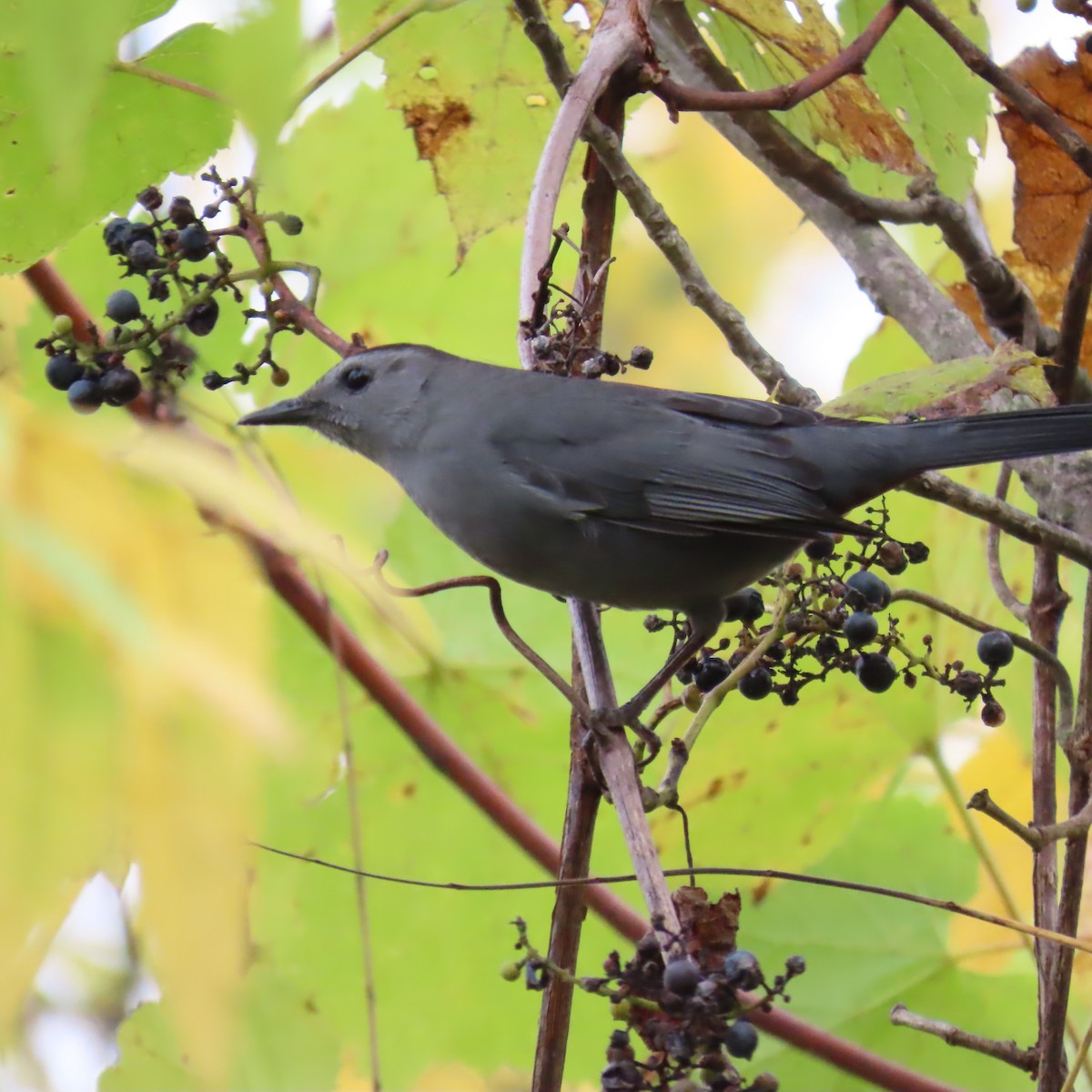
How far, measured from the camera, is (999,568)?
2.78 meters

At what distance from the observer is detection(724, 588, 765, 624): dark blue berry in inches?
103

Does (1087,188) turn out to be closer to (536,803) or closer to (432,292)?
(432,292)

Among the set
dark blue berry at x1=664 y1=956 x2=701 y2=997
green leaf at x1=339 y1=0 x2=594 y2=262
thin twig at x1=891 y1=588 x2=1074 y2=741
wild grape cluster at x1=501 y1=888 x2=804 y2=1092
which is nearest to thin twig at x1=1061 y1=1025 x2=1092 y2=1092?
thin twig at x1=891 y1=588 x2=1074 y2=741

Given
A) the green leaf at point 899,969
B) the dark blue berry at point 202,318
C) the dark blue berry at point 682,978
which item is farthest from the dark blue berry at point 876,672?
the dark blue berry at point 202,318

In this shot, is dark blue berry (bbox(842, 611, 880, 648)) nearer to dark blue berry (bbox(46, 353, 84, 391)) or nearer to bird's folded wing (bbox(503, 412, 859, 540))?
bird's folded wing (bbox(503, 412, 859, 540))

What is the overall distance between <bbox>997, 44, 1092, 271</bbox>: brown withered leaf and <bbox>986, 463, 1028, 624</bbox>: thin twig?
0.51m

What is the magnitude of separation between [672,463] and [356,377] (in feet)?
2.57

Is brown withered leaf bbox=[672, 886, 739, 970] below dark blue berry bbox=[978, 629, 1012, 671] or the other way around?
below

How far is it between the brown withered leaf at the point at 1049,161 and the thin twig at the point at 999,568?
1.68ft

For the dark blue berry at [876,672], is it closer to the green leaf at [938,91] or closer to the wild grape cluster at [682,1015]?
the wild grape cluster at [682,1015]

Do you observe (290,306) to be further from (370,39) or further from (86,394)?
(370,39)

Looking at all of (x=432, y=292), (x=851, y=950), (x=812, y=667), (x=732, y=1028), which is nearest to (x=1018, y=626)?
(x=812, y=667)

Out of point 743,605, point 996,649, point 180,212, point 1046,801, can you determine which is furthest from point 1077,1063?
point 180,212

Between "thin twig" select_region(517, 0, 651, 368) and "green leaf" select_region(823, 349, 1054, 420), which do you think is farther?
"thin twig" select_region(517, 0, 651, 368)
